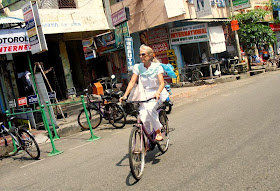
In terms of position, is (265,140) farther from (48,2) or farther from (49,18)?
(48,2)

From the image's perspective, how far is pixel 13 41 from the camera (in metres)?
9.62

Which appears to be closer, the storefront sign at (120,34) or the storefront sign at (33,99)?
the storefront sign at (33,99)

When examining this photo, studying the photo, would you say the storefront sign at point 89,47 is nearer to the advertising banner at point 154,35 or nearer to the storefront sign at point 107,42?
the storefront sign at point 107,42

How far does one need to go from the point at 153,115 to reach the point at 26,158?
4091 millimetres

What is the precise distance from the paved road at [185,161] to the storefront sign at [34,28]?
10.6 ft

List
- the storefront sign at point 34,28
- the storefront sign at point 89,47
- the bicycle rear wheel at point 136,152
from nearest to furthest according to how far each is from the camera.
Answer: the bicycle rear wheel at point 136,152, the storefront sign at point 34,28, the storefront sign at point 89,47

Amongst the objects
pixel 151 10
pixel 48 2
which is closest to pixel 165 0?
pixel 151 10

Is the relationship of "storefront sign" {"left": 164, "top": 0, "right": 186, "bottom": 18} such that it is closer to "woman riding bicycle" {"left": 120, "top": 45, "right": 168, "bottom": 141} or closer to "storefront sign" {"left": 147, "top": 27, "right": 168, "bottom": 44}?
"storefront sign" {"left": 147, "top": 27, "right": 168, "bottom": 44}

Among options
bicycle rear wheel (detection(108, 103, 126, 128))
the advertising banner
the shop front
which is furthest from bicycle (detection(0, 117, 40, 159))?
the advertising banner

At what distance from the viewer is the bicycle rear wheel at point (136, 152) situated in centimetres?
429

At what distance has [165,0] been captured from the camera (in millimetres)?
17562

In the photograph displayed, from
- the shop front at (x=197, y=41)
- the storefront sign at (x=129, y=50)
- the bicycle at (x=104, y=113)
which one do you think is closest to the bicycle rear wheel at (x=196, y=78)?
the shop front at (x=197, y=41)

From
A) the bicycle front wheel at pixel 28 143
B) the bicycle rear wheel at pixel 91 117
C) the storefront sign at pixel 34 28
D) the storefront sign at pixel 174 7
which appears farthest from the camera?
the storefront sign at pixel 174 7

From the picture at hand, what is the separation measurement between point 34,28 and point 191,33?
1156cm
